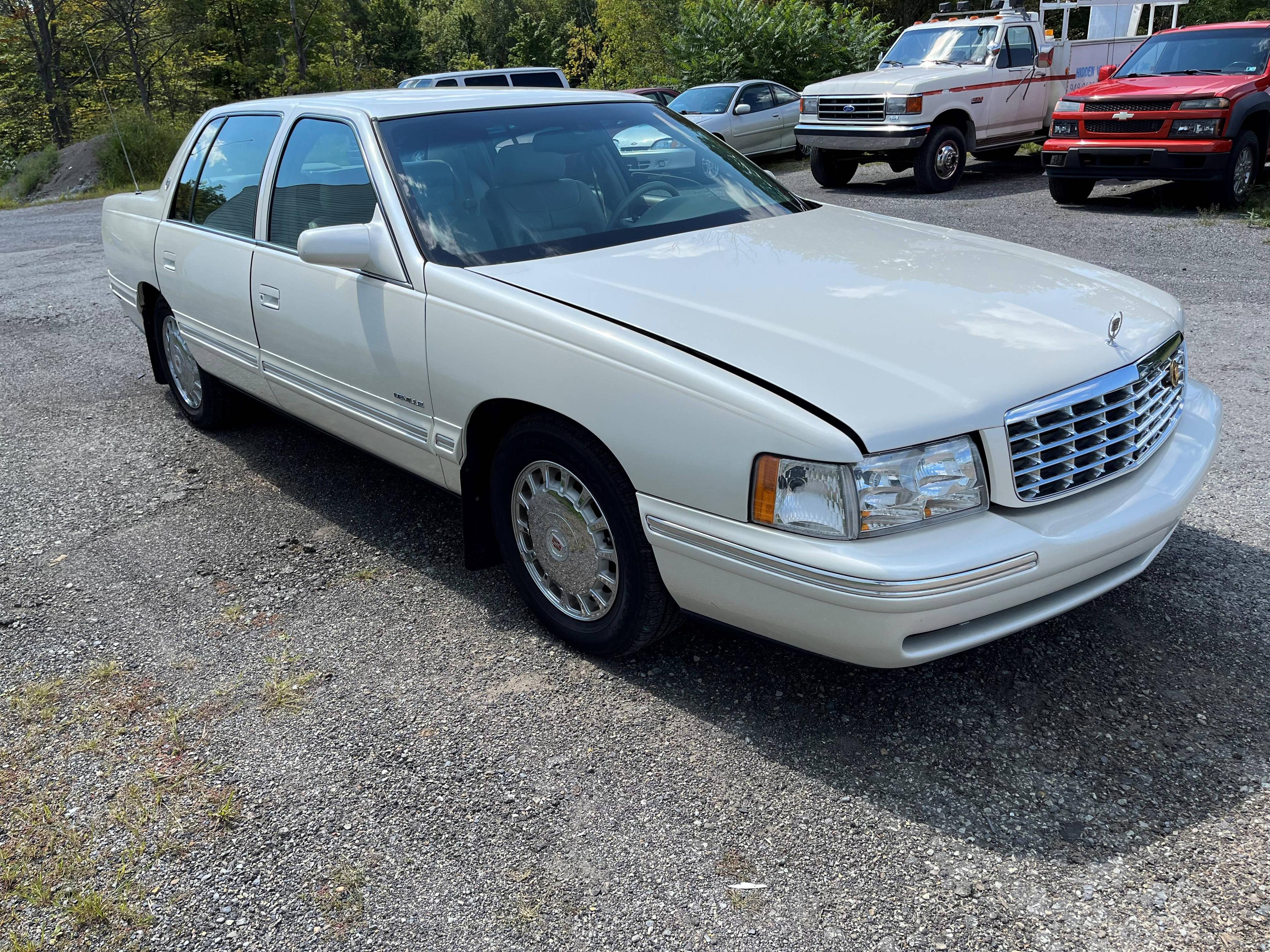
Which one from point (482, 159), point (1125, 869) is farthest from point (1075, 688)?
point (482, 159)

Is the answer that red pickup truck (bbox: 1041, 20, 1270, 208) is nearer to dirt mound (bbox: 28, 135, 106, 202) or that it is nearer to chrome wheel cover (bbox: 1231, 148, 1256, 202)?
chrome wheel cover (bbox: 1231, 148, 1256, 202)

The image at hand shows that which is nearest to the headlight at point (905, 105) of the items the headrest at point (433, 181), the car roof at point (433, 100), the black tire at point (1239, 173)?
the black tire at point (1239, 173)

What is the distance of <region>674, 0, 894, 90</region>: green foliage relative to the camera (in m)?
22.0

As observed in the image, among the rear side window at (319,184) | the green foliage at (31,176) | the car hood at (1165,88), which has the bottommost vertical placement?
the green foliage at (31,176)

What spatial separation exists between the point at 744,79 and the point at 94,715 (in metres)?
22.0

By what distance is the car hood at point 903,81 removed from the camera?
12.6 metres

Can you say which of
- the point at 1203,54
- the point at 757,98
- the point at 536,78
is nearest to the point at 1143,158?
the point at 1203,54

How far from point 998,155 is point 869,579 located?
15316mm

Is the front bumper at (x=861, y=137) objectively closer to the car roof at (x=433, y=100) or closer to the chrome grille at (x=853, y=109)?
the chrome grille at (x=853, y=109)

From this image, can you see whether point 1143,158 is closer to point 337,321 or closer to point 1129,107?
A: point 1129,107

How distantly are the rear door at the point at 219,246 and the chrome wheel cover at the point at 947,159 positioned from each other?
33.3ft

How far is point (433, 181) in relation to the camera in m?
3.61

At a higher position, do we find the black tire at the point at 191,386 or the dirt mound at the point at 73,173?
the black tire at the point at 191,386

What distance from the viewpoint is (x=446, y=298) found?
10.7 feet
